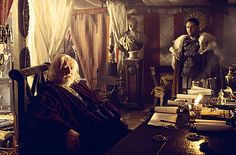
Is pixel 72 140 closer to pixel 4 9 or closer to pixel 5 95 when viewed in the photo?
pixel 4 9

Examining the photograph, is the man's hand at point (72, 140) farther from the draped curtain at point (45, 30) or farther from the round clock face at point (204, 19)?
the round clock face at point (204, 19)

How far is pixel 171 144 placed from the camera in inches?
113

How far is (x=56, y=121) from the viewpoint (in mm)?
3582

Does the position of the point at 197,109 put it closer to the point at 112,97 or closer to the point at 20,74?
the point at 20,74

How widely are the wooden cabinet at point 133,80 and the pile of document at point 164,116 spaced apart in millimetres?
5221

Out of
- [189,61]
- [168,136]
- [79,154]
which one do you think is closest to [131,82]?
[189,61]

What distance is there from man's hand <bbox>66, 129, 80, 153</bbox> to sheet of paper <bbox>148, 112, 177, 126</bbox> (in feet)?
2.23

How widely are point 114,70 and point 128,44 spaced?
67cm

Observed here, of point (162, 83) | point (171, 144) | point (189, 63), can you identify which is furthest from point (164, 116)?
point (162, 83)

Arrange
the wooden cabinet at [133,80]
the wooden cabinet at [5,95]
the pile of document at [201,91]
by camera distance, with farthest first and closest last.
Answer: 1. the wooden cabinet at [133,80]
2. the wooden cabinet at [5,95]
3. the pile of document at [201,91]

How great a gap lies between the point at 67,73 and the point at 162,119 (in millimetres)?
1160

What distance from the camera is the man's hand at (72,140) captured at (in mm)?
3541

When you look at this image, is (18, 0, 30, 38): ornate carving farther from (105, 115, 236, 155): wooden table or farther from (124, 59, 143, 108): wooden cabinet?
(124, 59, 143, 108): wooden cabinet

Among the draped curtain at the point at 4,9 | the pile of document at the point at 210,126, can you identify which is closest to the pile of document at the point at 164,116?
the pile of document at the point at 210,126
